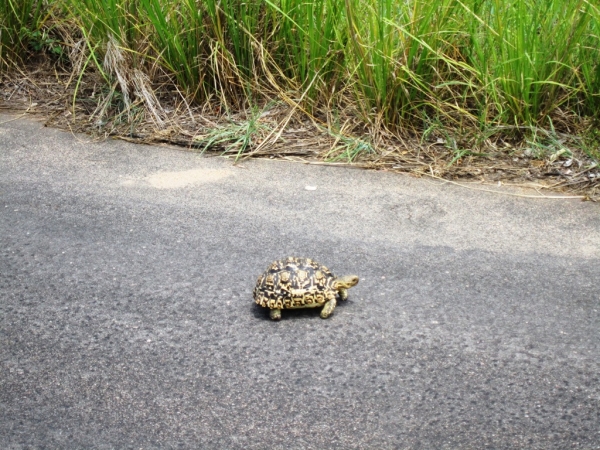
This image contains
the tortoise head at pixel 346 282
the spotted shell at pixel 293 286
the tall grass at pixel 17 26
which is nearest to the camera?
the spotted shell at pixel 293 286

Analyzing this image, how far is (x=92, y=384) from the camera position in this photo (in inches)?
111

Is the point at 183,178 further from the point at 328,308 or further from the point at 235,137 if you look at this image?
the point at 328,308

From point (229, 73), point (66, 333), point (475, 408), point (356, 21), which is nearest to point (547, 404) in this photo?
point (475, 408)

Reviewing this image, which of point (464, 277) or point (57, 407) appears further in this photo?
point (464, 277)

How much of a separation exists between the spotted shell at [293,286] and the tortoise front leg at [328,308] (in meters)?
0.02

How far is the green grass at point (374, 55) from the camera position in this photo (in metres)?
4.75

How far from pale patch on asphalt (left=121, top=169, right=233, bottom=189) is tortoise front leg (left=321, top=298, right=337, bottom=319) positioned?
1744 mm

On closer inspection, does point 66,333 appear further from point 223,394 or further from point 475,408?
point 475,408

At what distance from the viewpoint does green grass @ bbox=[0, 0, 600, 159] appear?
4754 millimetres

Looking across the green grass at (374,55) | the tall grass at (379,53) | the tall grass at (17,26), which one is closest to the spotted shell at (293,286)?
the green grass at (374,55)

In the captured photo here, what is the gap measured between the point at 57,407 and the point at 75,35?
438 cm

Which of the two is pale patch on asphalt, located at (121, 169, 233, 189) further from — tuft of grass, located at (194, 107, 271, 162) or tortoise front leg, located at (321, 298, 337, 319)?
tortoise front leg, located at (321, 298, 337, 319)

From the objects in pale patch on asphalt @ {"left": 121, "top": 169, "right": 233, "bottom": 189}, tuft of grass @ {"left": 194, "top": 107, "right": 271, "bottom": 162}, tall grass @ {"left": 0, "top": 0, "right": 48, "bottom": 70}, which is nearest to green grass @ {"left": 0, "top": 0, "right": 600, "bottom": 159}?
tall grass @ {"left": 0, "top": 0, "right": 48, "bottom": 70}

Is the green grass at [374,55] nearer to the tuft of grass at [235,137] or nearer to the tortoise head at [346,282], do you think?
the tuft of grass at [235,137]
